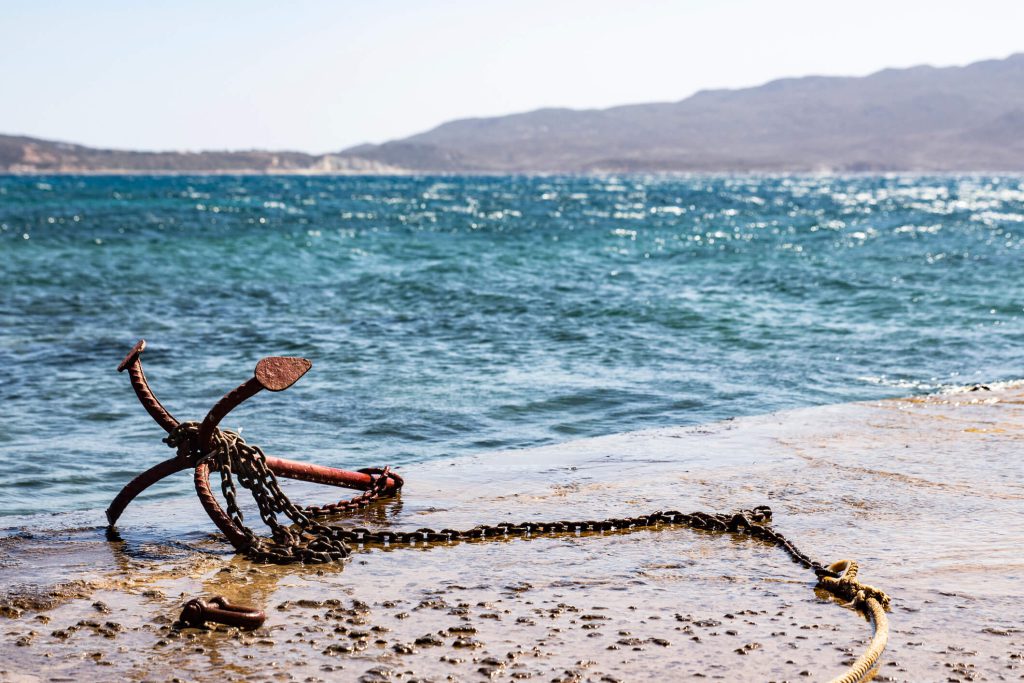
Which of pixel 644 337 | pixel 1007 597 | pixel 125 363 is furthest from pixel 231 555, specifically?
pixel 644 337

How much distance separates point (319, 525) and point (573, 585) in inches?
52.8

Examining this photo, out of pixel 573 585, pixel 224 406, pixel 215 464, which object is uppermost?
pixel 224 406

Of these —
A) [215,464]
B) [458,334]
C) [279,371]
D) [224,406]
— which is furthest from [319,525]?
[458,334]

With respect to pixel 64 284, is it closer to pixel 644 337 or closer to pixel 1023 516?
pixel 644 337

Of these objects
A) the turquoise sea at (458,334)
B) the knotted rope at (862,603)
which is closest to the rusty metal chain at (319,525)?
the knotted rope at (862,603)

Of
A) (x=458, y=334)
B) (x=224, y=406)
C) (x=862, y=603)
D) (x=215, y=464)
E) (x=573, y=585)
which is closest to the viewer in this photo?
(x=862, y=603)

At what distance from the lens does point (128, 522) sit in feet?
19.7

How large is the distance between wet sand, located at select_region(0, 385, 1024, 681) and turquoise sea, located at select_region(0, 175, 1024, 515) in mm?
1578

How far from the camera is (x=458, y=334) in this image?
1417cm

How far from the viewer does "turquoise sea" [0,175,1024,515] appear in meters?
8.98

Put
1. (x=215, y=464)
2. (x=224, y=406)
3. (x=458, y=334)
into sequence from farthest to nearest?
1. (x=458, y=334)
2. (x=215, y=464)
3. (x=224, y=406)

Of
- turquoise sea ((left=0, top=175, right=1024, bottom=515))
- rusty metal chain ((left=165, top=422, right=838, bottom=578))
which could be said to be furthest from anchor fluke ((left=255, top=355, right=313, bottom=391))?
turquoise sea ((left=0, top=175, right=1024, bottom=515))

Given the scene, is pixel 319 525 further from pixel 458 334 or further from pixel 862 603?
pixel 458 334

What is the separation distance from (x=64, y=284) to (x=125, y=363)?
50.9 ft
